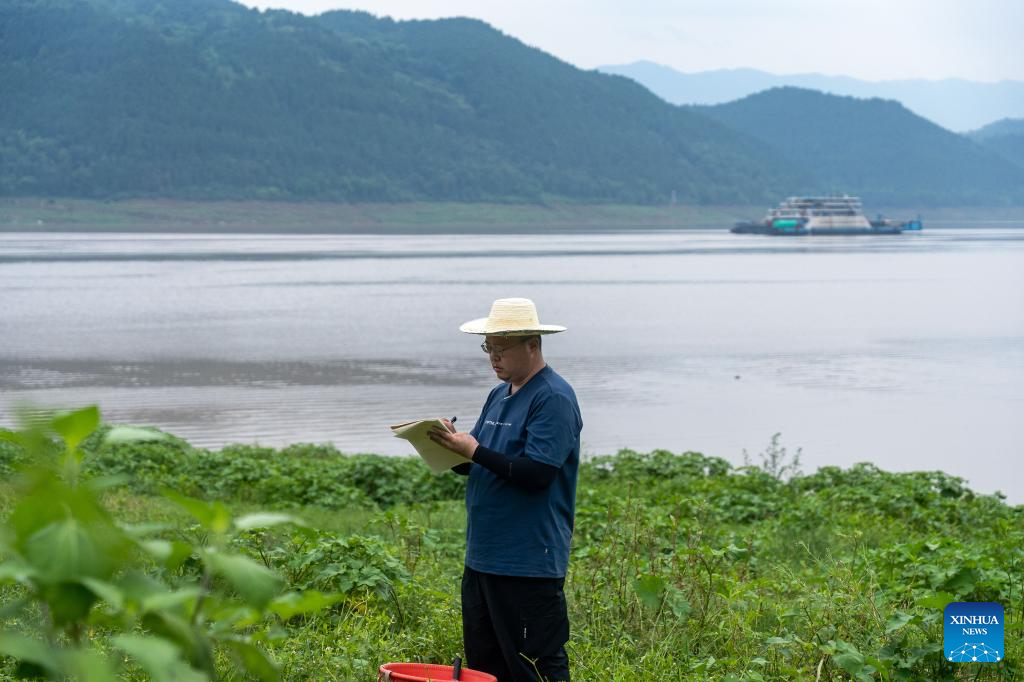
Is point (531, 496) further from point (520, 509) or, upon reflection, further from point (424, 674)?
point (424, 674)

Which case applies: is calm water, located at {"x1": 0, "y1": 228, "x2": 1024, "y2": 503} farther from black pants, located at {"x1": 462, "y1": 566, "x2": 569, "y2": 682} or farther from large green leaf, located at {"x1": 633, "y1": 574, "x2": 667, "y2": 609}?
large green leaf, located at {"x1": 633, "y1": 574, "x2": 667, "y2": 609}

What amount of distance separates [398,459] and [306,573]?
701cm

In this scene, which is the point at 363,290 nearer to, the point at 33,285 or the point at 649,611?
the point at 33,285

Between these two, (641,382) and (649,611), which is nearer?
(649,611)

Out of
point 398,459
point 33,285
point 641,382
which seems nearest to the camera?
point 398,459

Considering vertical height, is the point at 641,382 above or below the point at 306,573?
below

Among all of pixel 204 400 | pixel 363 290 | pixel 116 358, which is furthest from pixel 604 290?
pixel 204 400

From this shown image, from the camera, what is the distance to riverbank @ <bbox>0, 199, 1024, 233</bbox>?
5881 inches

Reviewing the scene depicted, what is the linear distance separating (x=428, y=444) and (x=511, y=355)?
0.46 metres

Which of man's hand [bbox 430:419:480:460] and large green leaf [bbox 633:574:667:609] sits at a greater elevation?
man's hand [bbox 430:419:480:460]

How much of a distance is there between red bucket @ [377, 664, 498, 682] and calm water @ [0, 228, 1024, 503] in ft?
6.11

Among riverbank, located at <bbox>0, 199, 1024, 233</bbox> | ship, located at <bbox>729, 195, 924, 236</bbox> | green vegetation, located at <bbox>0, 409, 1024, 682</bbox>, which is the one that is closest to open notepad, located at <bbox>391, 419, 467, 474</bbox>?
green vegetation, located at <bbox>0, 409, 1024, 682</bbox>

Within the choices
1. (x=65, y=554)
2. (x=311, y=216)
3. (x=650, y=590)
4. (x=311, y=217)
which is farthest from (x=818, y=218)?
(x=65, y=554)

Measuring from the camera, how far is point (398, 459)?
1338 centimetres
